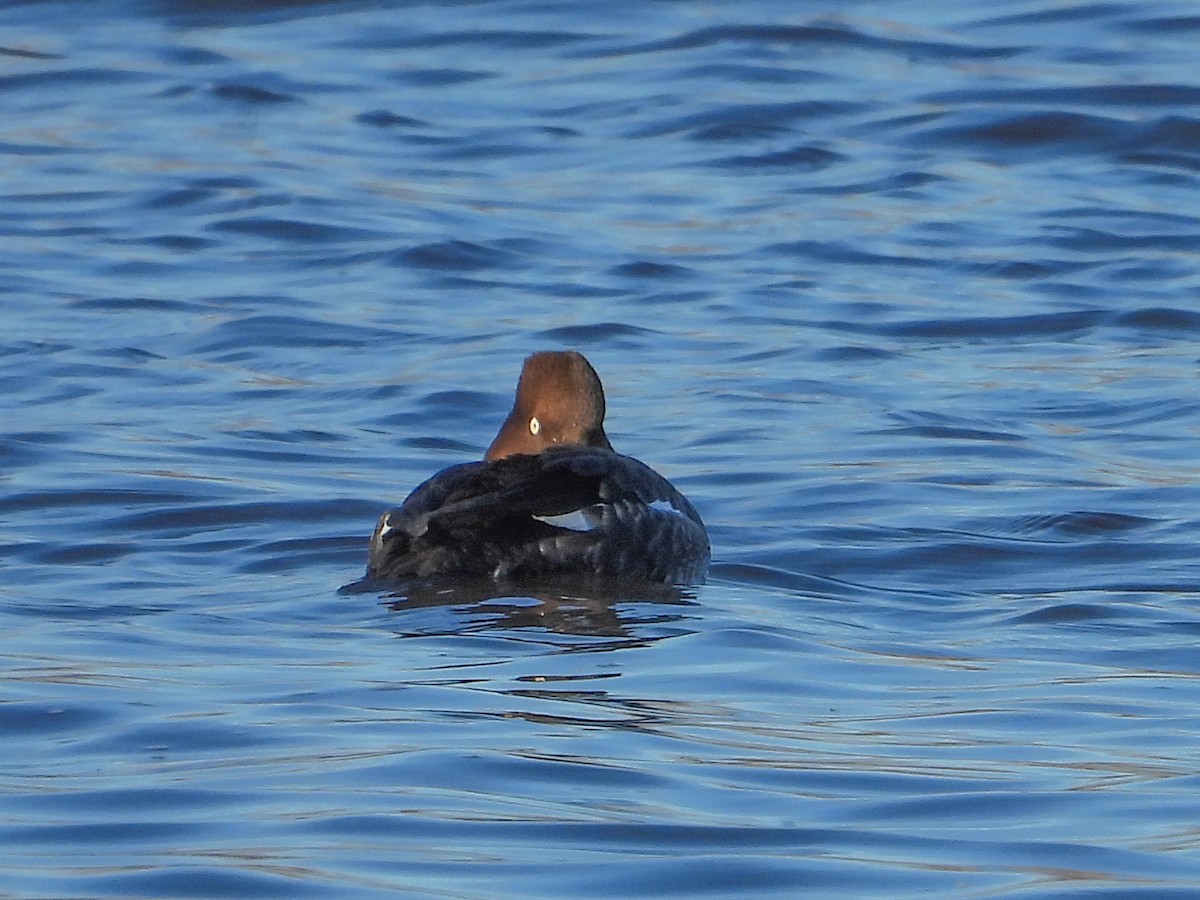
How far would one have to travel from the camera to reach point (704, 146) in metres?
16.9

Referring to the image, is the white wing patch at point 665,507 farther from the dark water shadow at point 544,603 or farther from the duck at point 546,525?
the dark water shadow at point 544,603

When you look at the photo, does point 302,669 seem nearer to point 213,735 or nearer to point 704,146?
point 213,735

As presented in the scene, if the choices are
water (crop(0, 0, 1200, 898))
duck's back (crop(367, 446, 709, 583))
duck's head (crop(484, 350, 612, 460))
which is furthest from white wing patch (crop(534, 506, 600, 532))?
duck's head (crop(484, 350, 612, 460))

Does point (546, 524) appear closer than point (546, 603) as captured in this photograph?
No

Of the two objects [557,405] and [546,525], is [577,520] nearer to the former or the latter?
[546,525]

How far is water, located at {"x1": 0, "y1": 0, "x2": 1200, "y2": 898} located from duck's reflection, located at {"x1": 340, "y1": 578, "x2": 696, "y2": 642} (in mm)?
34

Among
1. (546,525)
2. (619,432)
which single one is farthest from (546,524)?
(619,432)

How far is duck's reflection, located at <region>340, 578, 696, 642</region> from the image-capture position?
734 centimetres

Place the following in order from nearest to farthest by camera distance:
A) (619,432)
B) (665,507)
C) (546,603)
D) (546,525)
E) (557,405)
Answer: (546,603) < (546,525) < (665,507) < (557,405) < (619,432)

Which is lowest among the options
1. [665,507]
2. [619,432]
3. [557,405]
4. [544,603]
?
[619,432]

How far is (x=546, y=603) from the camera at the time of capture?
7.67 m

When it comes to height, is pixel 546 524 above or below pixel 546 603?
above

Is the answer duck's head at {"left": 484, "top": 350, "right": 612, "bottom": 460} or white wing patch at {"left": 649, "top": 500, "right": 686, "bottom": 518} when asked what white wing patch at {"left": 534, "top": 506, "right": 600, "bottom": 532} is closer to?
white wing patch at {"left": 649, "top": 500, "right": 686, "bottom": 518}

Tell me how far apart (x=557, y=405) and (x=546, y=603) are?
132 centimetres
